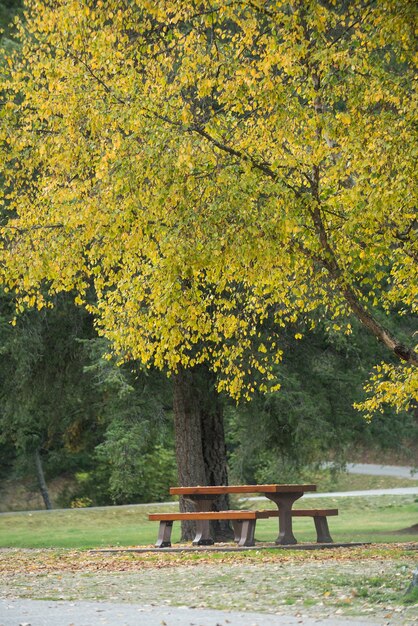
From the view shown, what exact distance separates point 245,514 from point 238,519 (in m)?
0.16

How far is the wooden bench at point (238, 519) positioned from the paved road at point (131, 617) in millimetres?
6072

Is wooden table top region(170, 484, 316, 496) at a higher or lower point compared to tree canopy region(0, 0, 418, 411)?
lower

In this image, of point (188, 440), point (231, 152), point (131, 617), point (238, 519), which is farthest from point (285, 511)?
point (131, 617)

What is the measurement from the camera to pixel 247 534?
1603 centimetres

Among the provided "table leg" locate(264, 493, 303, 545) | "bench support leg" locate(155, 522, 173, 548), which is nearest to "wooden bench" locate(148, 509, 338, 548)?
"bench support leg" locate(155, 522, 173, 548)

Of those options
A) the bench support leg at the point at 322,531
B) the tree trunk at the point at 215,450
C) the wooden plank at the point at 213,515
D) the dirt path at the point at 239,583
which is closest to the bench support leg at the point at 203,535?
the wooden plank at the point at 213,515

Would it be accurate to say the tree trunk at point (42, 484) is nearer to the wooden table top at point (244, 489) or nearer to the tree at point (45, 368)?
the tree at point (45, 368)

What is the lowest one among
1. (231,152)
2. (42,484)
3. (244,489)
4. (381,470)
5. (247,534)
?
(247,534)

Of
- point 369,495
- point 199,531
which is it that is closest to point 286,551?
point 199,531

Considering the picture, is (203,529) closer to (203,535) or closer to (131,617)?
(203,535)

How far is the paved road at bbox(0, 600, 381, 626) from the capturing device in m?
8.29

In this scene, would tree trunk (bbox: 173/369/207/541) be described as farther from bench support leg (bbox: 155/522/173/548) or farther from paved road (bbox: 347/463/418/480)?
paved road (bbox: 347/463/418/480)

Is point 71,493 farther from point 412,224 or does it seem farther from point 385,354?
point 412,224

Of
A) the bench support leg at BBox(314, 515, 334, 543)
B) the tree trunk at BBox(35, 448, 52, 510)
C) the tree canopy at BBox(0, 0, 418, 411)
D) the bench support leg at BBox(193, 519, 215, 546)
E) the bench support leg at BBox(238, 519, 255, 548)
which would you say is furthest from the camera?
the tree trunk at BBox(35, 448, 52, 510)
